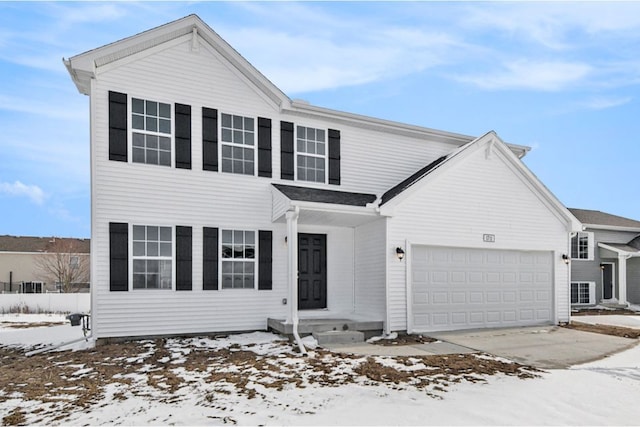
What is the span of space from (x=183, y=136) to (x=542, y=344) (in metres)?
9.06

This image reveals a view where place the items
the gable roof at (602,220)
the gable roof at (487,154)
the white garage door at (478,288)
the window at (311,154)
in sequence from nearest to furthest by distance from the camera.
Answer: the gable roof at (487,154) < the white garage door at (478,288) < the window at (311,154) < the gable roof at (602,220)

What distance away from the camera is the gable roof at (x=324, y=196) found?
9750 millimetres

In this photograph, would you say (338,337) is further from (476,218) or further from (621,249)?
(621,249)

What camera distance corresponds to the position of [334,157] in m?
11.2

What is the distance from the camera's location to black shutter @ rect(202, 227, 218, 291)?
959cm

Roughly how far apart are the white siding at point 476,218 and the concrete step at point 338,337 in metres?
1.18

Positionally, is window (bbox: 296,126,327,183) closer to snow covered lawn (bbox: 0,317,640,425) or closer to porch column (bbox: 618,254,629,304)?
snow covered lawn (bbox: 0,317,640,425)

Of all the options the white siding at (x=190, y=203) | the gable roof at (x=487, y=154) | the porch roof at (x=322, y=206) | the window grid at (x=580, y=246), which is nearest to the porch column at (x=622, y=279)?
the window grid at (x=580, y=246)

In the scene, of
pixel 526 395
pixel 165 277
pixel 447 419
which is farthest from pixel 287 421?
pixel 165 277

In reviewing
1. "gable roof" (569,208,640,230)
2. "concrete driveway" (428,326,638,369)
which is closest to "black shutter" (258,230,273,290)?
"concrete driveway" (428,326,638,369)

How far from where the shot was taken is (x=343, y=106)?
1158 centimetres

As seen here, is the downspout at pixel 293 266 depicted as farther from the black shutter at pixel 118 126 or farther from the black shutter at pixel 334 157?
the black shutter at pixel 118 126

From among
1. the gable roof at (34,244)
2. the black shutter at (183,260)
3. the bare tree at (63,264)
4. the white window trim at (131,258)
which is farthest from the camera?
the gable roof at (34,244)

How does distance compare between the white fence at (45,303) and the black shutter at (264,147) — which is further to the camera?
the white fence at (45,303)
